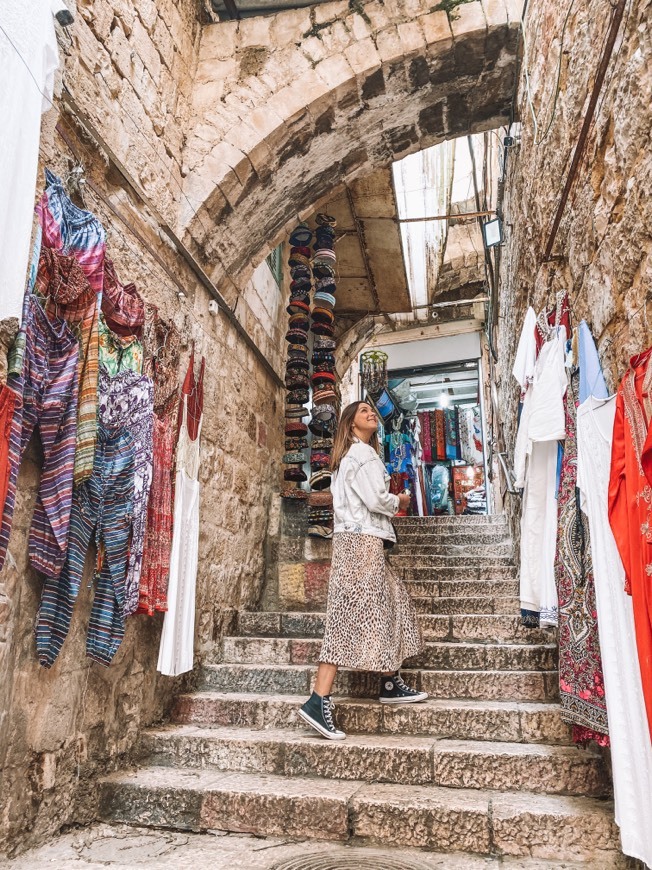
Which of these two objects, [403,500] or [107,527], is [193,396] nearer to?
[107,527]

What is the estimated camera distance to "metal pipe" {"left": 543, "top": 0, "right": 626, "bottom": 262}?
1.95 m

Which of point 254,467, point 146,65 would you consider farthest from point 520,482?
point 146,65

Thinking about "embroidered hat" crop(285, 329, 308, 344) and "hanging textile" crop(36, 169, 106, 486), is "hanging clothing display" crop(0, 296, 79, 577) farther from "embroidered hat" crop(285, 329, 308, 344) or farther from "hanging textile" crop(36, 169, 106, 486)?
"embroidered hat" crop(285, 329, 308, 344)

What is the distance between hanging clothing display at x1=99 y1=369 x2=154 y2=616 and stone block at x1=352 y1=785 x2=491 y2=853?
1347 millimetres

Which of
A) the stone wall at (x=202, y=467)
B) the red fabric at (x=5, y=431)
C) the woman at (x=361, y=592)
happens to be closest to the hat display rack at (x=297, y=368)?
the stone wall at (x=202, y=467)

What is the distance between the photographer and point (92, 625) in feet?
9.00

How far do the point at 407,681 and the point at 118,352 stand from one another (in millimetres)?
2347

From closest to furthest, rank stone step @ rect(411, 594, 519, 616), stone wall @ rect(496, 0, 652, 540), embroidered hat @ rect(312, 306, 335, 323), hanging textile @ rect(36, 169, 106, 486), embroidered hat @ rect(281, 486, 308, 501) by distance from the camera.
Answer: stone wall @ rect(496, 0, 652, 540)
hanging textile @ rect(36, 169, 106, 486)
stone step @ rect(411, 594, 519, 616)
embroidered hat @ rect(281, 486, 308, 501)
embroidered hat @ rect(312, 306, 335, 323)

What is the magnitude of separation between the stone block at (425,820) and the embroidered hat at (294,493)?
11.5 feet

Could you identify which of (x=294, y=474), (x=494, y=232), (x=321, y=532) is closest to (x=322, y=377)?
(x=294, y=474)

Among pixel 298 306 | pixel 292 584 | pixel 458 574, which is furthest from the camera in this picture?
pixel 298 306

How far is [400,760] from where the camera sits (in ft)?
8.97

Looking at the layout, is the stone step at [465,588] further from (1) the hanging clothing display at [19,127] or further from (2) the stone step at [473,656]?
(1) the hanging clothing display at [19,127]

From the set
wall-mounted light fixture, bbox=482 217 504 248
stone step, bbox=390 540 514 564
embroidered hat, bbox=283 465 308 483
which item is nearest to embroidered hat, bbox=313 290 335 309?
embroidered hat, bbox=283 465 308 483
